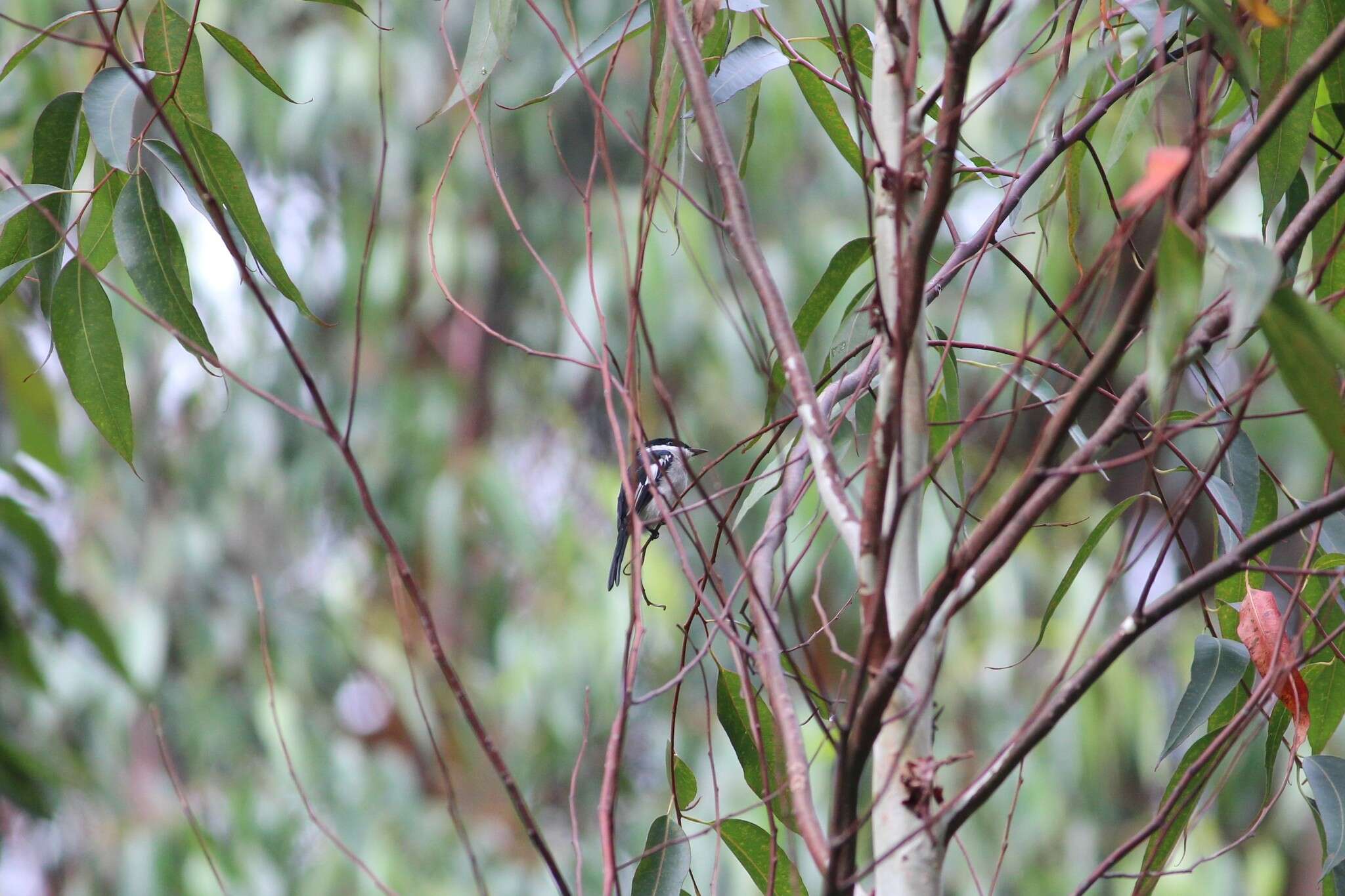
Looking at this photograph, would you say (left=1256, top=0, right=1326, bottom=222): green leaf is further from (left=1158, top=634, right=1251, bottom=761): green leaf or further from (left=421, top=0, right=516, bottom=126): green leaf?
(left=421, top=0, right=516, bottom=126): green leaf

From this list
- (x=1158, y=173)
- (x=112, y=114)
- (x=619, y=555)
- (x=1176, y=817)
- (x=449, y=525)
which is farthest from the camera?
(x=449, y=525)

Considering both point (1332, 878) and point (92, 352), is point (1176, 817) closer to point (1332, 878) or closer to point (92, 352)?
point (1332, 878)

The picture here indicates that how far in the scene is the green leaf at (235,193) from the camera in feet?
5.05

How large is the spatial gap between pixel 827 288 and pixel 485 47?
1.69 ft

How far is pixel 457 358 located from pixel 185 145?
4941 millimetres

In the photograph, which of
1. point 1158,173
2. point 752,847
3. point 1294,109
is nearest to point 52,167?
point 752,847

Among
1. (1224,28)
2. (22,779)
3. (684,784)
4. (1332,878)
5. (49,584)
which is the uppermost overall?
(49,584)

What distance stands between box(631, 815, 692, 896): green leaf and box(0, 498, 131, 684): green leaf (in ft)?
6.60

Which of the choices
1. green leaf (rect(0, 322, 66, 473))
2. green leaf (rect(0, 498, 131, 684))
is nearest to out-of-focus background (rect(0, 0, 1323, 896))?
green leaf (rect(0, 322, 66, 473))

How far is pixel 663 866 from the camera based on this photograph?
4.49ft

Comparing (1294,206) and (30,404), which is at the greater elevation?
(30,404)

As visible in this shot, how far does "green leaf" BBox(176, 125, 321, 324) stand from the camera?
154 cm

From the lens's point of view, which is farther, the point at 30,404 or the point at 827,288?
the point at 30,404

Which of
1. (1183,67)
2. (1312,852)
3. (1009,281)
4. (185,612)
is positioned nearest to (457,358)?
(185,612)
